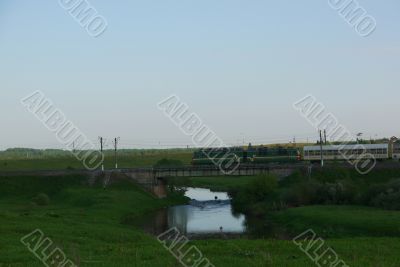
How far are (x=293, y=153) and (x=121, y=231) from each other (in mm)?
62943

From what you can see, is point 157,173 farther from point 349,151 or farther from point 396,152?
point 396,152

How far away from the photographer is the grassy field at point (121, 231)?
28.3m

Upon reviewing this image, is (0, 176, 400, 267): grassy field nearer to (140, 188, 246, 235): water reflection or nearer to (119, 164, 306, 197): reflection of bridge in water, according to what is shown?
(119, 164, 306, 197): reflection of bridge in water

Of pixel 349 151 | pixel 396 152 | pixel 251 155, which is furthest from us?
pixel 251 155

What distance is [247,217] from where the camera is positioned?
6794cm

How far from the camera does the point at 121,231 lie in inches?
1913

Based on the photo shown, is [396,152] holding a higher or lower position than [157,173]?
higher

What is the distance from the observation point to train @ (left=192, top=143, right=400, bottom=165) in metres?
97.6

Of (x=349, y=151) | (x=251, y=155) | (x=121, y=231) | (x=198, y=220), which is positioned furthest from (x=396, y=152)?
(x=121, y=231)

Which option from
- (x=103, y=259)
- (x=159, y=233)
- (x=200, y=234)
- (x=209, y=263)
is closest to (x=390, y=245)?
(x=209, y=263)

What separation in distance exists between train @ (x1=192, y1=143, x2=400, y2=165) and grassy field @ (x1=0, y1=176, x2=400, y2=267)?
21.2m

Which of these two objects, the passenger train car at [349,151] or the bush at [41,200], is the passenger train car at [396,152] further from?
the bush at [41,200]

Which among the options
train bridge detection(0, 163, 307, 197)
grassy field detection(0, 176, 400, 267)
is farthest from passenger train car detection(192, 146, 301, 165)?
grassy field detection(0, 176, 400, 267)

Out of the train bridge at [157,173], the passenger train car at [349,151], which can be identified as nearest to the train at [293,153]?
the passenger train car at [349,151]
